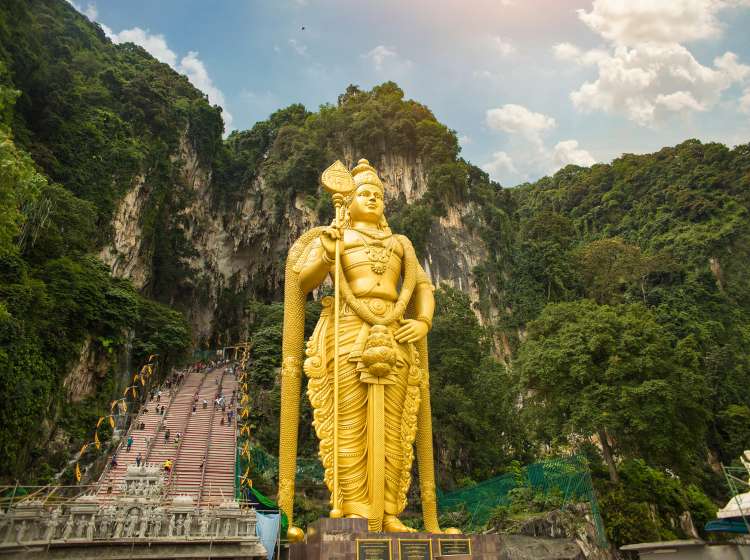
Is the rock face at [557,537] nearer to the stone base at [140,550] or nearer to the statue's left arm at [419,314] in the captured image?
the statue's left arm at [419,314]

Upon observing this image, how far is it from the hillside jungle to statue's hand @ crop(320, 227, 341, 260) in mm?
3649

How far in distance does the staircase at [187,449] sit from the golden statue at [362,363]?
2676 mm

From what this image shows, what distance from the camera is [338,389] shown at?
240 inches

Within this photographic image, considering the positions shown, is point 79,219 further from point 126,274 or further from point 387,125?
point 387,125

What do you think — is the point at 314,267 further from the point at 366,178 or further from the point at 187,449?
the point at 187,449

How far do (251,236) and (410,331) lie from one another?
70.5 feet

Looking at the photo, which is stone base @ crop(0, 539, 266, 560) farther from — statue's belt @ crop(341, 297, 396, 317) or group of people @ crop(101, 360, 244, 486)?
group of people @ crop(101, 360, 244, 486)

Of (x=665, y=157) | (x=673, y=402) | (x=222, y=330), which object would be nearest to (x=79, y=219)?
(x=222, y=330)

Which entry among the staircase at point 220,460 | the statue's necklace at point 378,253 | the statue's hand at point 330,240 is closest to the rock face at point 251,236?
the staircase at point 220,460

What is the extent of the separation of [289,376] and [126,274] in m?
14.6

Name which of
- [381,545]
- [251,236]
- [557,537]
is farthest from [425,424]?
[251,236]

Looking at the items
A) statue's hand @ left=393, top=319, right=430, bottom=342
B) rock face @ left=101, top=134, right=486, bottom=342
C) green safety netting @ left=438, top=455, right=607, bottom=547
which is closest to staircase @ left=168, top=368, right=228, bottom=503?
statue's hand @ left=393, top=319, right=430, bottom=342

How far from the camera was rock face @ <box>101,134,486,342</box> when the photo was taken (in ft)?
75.2

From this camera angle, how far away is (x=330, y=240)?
22.2 feet
